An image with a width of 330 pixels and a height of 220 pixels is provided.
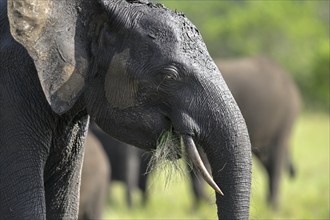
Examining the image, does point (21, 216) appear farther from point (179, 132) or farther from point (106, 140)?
point (106, 140)

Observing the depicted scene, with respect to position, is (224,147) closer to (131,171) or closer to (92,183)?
(92,183)

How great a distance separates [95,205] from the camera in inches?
391

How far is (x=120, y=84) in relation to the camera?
5.76 metres

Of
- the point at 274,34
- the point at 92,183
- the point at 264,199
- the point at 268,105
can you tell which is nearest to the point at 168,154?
the point at 92,183

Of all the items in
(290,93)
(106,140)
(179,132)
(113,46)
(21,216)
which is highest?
(290,93)

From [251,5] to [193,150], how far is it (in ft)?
130

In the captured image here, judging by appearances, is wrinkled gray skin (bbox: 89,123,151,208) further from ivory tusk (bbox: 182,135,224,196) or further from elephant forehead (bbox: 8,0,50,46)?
ivory tusk (bbox: 182,135,224,196)

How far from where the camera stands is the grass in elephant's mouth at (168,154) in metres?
5.64

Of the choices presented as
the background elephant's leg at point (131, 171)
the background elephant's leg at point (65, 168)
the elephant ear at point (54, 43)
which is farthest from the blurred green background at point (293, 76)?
the elephant ear at point (54, 43)

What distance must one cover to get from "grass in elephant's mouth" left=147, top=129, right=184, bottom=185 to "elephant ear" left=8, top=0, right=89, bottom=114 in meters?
0.49

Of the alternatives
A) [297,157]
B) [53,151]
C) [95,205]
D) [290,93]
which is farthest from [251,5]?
[53,151]

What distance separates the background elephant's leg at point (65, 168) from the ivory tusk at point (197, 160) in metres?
0.83

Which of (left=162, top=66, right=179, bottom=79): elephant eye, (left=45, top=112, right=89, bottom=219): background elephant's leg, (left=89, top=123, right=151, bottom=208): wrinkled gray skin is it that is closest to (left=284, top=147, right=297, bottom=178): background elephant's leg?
(left=89, top=123, right=151, bottom=208): wrinkled gray skin

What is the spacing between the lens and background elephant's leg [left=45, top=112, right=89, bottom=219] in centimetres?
621
